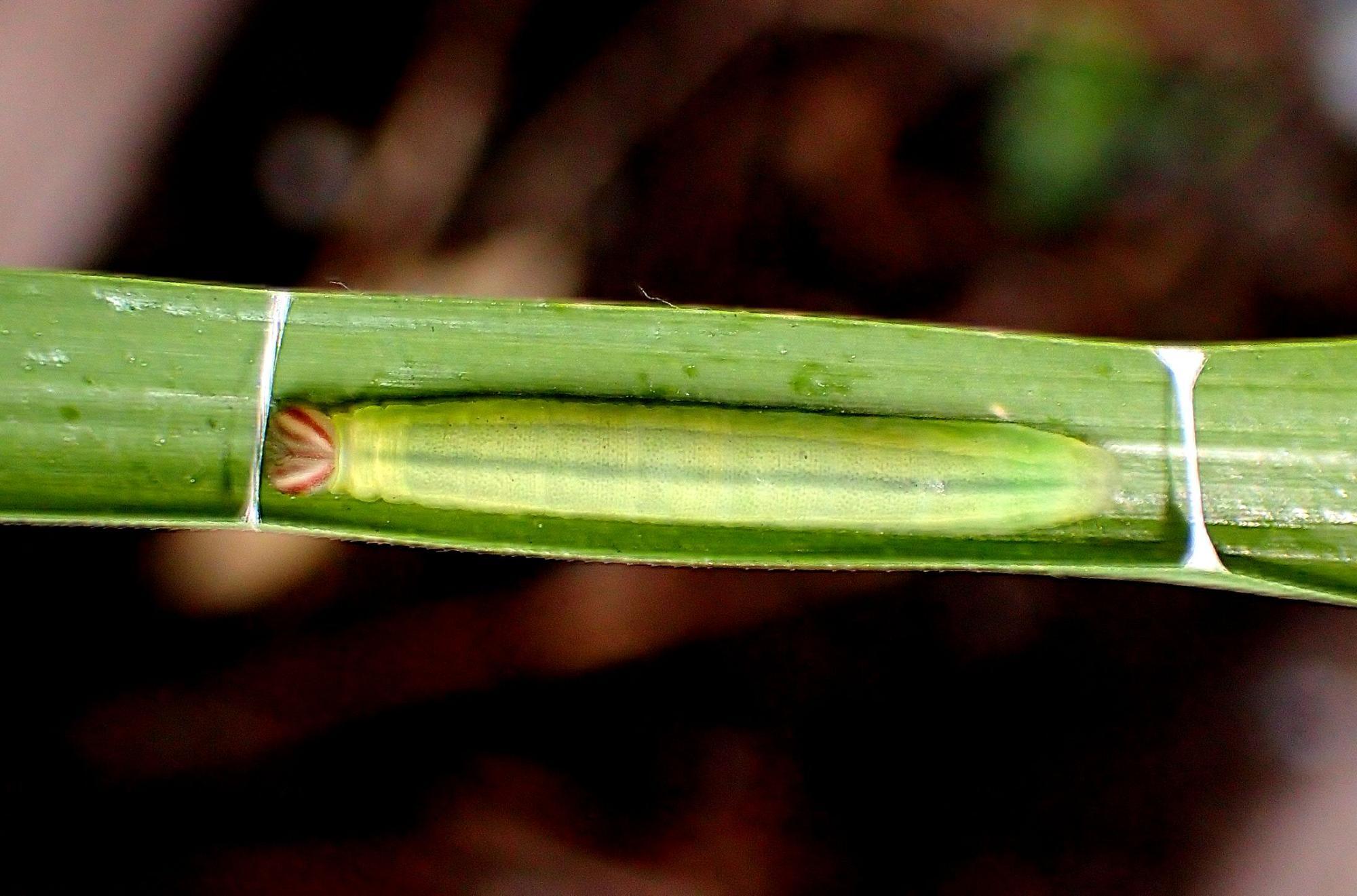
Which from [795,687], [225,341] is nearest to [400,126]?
[225,341]

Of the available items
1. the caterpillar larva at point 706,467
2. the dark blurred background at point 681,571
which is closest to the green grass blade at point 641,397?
the caterpillar larva at point 706,467

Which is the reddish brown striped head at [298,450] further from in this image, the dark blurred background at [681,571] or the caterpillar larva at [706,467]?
the dark blurred background at [681,571]

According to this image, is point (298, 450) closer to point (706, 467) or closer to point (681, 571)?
point (706, 467)

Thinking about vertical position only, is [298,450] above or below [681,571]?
below

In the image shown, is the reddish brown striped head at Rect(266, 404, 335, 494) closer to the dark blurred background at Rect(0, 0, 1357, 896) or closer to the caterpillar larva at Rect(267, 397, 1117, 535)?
the caterpillar larva at Rect(267, 397, 1117, 535)

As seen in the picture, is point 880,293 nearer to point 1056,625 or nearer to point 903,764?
point 1056,625

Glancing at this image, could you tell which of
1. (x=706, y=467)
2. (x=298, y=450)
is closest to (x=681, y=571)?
(x=706, y=467)
